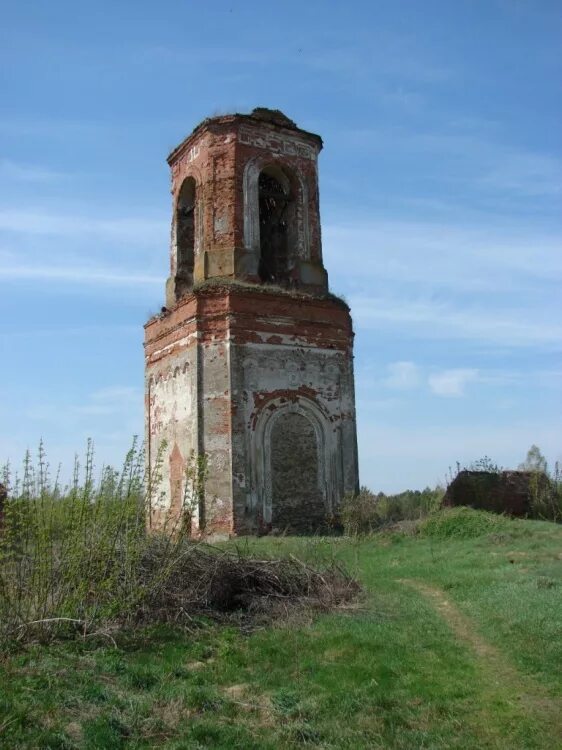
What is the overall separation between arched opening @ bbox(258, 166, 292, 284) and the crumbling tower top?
26 millimetres

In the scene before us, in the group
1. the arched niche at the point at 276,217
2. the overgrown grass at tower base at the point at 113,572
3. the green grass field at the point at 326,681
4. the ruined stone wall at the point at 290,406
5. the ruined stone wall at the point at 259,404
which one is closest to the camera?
the green grass field at the point at 326,681

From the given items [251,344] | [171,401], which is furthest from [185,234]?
[171,401]

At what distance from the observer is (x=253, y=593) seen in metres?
8.96

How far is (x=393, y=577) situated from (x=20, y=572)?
5590 millimetres

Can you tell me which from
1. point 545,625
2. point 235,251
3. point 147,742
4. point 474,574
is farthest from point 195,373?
point 147,742

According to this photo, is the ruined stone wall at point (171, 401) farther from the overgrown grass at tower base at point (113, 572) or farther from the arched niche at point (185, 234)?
the overgrown grass at tower base at point (113, 572)

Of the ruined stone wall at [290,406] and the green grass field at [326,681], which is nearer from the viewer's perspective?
the green grass field at [326,681]

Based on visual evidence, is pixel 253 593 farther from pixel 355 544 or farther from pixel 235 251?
pixel 235 251

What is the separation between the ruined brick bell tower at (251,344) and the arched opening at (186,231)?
0.04 meters

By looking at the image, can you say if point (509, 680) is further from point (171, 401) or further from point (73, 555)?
point (171, 401)

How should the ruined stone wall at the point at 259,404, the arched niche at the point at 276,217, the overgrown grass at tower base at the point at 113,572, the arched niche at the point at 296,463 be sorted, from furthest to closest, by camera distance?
the arched niche at the point at 276,217, the arched niche at the point at 296,463, the ruined stone wall at the point at 259,404, the overgrown grass at tower base at the point at 113,572

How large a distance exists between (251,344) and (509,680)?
10821 millimetres

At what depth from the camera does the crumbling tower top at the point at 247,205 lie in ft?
55.2

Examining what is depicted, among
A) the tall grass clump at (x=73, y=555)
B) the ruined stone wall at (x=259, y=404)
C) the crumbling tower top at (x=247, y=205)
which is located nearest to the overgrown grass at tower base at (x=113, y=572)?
the tall grass clump at (x=73, y=555)
